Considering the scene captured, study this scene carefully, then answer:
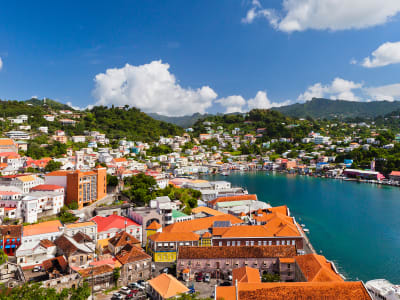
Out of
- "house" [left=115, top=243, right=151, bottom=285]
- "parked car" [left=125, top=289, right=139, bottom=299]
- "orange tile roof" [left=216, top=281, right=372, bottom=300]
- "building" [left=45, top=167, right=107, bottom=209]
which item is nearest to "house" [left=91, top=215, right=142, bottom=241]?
"house" [left=115, top=243, right=151, bottom=285]

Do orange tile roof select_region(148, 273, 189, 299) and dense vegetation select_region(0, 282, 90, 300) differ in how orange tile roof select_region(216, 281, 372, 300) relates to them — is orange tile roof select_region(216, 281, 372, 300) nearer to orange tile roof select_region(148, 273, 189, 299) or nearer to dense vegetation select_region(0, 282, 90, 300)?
orange tile roof select_region(148, 273, 189, 299)

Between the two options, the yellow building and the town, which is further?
the yellow building

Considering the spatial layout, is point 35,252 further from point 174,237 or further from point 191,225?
point 191,225

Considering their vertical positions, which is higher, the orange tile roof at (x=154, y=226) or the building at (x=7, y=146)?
the building at (x=7, y=146)

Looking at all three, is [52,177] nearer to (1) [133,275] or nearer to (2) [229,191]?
(1) [133,275]

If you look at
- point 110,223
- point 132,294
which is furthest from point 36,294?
point 110,223

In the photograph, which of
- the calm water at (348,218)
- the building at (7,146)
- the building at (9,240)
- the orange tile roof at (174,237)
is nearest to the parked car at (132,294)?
the orange tile roof at (174,237)

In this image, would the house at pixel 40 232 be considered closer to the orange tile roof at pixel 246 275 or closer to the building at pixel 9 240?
the building at pixel 9 240
